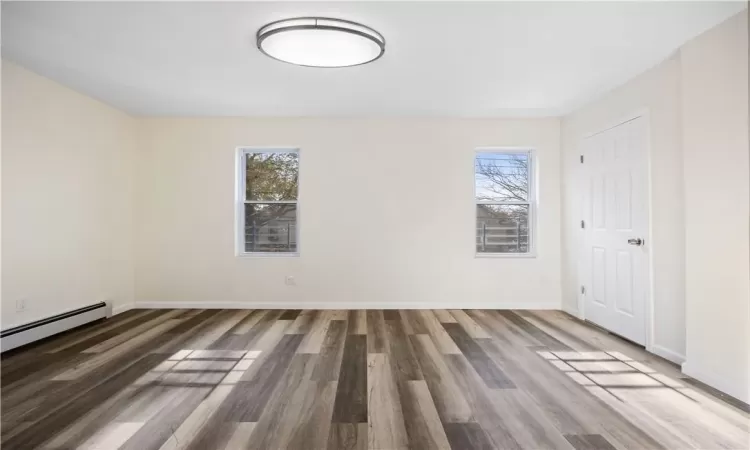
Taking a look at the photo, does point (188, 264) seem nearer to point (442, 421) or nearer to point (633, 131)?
point (442, 421)

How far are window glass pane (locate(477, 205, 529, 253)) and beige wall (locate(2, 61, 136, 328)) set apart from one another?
460cm

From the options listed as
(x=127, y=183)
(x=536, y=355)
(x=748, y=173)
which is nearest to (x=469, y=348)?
(x=536, y=355)

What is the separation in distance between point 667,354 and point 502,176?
2.69m

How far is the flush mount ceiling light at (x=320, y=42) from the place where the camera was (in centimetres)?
248

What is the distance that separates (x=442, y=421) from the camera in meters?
2.01

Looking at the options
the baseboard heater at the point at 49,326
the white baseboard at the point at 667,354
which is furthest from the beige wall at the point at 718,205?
the baseboard heater at the point at 49,326

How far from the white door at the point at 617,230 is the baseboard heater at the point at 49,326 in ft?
17.9

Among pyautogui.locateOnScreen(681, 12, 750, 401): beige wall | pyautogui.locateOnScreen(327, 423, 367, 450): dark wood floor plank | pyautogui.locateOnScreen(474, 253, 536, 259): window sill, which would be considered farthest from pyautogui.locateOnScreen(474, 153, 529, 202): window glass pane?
pyautogui.locateOnScreen(327, 423, 367, 450): dark wood floor plank

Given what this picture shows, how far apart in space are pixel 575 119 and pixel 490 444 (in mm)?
4035

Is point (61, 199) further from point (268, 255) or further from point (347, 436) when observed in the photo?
point (347, 436)

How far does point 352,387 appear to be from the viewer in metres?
2.44

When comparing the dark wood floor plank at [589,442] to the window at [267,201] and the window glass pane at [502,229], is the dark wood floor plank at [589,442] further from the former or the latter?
the window at [267,201]

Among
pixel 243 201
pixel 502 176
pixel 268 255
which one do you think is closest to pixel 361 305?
pixel 268 255

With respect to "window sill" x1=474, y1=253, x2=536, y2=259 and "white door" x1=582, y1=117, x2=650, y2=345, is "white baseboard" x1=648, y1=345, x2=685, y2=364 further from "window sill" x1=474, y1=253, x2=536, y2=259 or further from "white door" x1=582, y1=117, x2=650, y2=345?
"window sill" x1=474, y1=253, x2=536, y2=259
